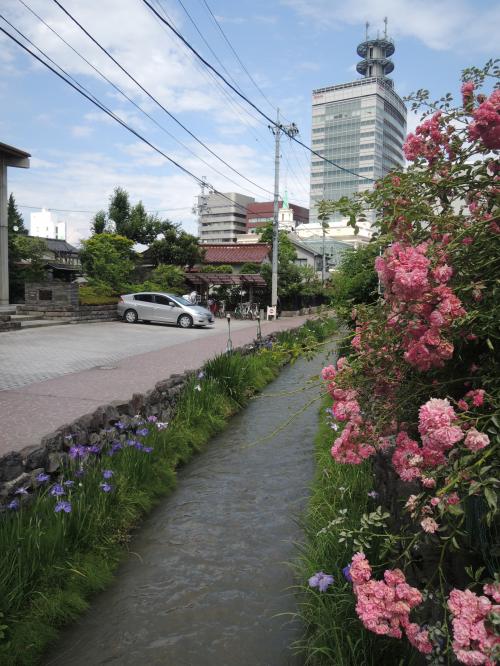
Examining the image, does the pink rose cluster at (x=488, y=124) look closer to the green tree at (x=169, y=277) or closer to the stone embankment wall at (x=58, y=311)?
the stone embankment wall at (x=58, y=311)

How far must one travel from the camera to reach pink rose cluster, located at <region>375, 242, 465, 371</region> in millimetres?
1945

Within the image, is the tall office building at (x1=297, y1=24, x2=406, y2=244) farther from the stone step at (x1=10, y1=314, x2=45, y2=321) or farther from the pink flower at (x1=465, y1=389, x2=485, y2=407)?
the pink flower at (x1=465, y1=389, x2=485, y2=407)

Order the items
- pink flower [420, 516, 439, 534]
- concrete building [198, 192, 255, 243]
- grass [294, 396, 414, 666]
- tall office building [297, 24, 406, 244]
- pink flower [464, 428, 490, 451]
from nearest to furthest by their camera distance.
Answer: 1. pink flower [464, 428, 490, 451]
2. pink flower [420, 516, 439, 534]
3. grass [294, 396, 414, 666]
4. tall office building [297, 24, 406, 244]
5. concrete building [198, 192, 255, 243]

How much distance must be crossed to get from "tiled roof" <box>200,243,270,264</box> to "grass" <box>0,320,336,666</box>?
3150 cm

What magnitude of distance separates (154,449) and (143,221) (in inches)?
1328

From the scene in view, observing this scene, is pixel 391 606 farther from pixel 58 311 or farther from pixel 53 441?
pixel 58 311

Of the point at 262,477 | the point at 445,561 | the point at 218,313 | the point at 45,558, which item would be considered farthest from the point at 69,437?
the point at 218,313

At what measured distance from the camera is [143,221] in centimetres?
3725

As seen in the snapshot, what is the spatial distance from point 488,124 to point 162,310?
2055cm

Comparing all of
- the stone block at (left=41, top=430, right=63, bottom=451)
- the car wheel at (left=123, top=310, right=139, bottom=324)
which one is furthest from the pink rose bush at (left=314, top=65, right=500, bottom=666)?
the car wheel at (left=123, top=310, right=139, bottom=324)

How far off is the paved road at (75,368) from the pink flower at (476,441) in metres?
4.74

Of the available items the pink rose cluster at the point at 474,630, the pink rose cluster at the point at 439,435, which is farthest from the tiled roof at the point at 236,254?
the pink rose cluster at the point at 474,630

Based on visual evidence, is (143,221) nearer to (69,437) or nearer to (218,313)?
(218,313)

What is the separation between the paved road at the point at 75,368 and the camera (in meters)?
6.45
